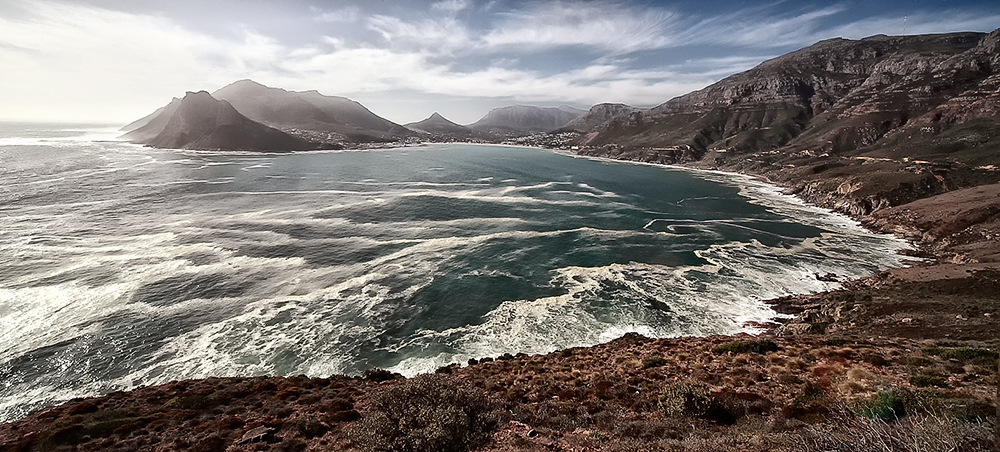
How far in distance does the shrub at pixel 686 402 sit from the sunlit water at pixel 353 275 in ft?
51.6

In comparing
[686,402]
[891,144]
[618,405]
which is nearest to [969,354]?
[686,402]

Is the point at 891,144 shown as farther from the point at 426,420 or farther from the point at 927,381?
the point at 426,420

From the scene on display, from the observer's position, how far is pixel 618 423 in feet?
47.6

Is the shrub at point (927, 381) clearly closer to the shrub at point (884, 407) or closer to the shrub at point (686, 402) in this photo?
the shrub at point (884, 407)

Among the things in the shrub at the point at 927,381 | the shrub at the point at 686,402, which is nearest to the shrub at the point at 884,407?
the shrub at the point at 927,381

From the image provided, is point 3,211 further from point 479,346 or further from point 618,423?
point 618,423

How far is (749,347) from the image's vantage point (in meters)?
22.8

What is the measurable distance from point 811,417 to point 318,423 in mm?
19175

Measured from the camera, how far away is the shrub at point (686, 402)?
48.9 feet

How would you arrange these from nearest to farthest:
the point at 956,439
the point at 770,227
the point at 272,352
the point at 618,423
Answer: the point at 956,439 → the point at 618,423 → the point at 272,352 → the point at 770,227

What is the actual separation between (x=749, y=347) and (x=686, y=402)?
10.9 metres

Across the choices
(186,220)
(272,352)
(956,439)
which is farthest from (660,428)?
(186,220)

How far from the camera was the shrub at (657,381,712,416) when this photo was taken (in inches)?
587

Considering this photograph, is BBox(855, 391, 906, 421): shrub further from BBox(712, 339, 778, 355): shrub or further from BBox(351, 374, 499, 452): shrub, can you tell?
BBox(351, 374, 499, 452): shrub
